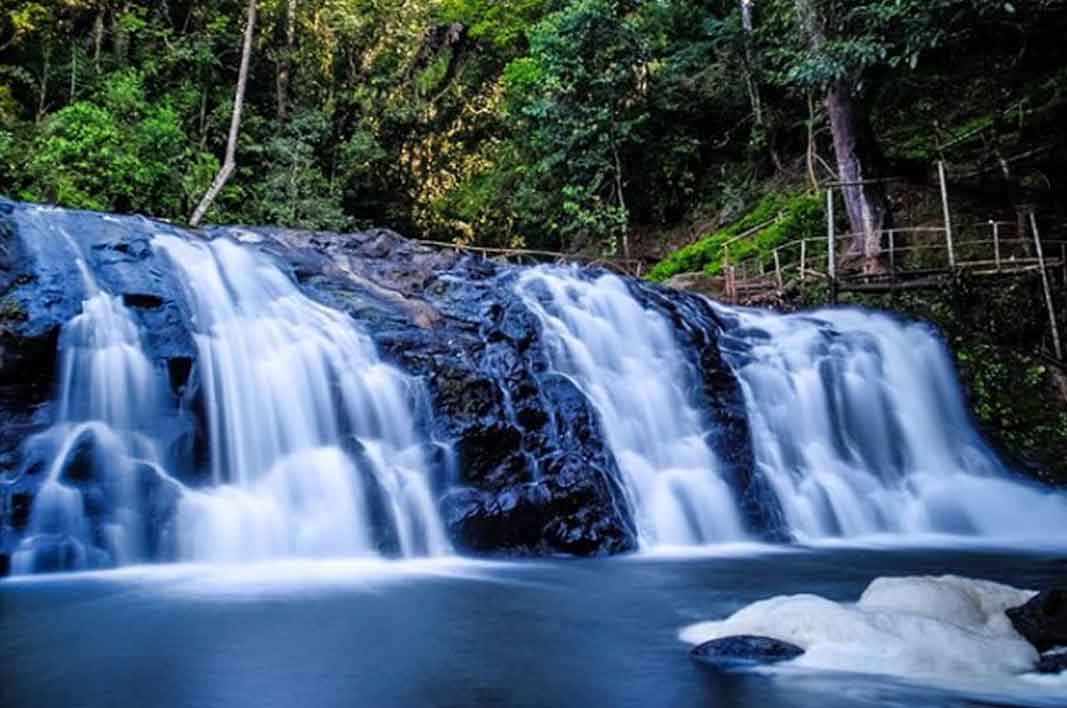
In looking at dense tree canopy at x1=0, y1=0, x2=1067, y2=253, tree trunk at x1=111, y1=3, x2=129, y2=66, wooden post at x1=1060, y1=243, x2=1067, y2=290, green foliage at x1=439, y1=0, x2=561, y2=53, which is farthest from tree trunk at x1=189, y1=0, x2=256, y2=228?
wooden post at x1=1060, y1=243, x2=1067, y2=290

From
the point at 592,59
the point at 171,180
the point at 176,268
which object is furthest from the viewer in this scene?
the point at 592,59

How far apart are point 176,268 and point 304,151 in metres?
14.0

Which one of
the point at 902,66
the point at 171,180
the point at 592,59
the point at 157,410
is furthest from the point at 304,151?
the point at 157,410

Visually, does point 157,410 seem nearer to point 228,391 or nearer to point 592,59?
point 228,391

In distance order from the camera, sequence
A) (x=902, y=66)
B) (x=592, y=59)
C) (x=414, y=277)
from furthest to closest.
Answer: (x=592, y=59), (x=902, y=66), (x=414, y=277)

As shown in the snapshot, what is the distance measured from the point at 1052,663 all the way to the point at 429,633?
123 inches

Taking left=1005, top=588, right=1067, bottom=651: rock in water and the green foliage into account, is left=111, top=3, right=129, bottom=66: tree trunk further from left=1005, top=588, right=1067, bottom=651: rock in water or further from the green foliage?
left=1005, top=588, right=1067, bottom=651: rock in water

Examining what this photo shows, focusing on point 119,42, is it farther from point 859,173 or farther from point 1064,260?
point 1064,260

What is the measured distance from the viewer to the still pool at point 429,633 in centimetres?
372

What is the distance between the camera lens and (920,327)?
1252 cm

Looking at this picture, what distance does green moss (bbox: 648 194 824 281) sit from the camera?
18375mm

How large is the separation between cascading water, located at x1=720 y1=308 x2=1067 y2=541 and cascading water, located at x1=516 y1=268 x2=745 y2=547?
850 mm

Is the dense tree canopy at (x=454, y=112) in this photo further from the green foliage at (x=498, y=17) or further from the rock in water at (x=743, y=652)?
the rock in water at (x=743, y=652)

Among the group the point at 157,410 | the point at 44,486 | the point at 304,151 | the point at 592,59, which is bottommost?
the point at 44,486
